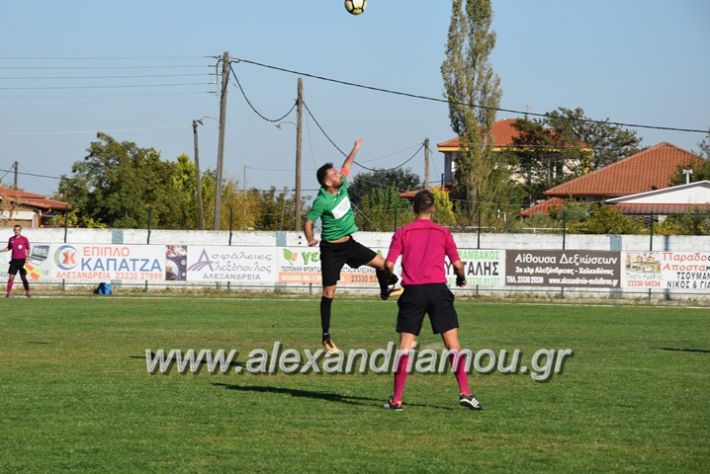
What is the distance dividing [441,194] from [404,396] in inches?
2076

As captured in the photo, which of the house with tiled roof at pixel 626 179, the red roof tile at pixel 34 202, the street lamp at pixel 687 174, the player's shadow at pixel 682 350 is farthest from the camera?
the house with tiled roof at pixel 626 179

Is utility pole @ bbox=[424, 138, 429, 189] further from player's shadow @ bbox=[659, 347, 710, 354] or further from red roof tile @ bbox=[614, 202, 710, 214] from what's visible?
player's shadow @ bbox=[659, 347, 710, 354]

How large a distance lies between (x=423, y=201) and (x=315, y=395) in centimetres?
234

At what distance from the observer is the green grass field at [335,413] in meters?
7.50

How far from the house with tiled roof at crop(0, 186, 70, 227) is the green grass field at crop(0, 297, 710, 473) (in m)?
39.7

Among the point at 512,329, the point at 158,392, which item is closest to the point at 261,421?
the point at 158,392

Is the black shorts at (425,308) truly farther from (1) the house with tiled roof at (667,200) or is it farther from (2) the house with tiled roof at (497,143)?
(2) the house with tiled roof at (497,143)

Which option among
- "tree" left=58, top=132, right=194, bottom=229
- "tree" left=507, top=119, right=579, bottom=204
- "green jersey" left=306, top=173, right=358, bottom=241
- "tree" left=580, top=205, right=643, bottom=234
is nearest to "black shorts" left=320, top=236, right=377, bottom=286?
"green jersey" left=306, top=173, right=358, bottom=241


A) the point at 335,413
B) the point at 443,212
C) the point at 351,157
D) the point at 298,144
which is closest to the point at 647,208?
the point at 443,212

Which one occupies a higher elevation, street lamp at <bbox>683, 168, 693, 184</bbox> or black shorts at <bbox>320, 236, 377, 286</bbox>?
street lamp at <bbox>683, 168, 693, 184</bbox>

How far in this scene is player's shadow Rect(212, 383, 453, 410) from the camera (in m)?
10.2

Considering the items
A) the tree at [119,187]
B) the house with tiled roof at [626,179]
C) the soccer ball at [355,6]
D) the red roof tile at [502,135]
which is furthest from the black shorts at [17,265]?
the red roof tile at [502,135]

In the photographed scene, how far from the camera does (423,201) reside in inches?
383

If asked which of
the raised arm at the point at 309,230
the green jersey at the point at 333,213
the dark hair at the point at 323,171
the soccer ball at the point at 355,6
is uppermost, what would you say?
the soccer ball at the point at 355,6
